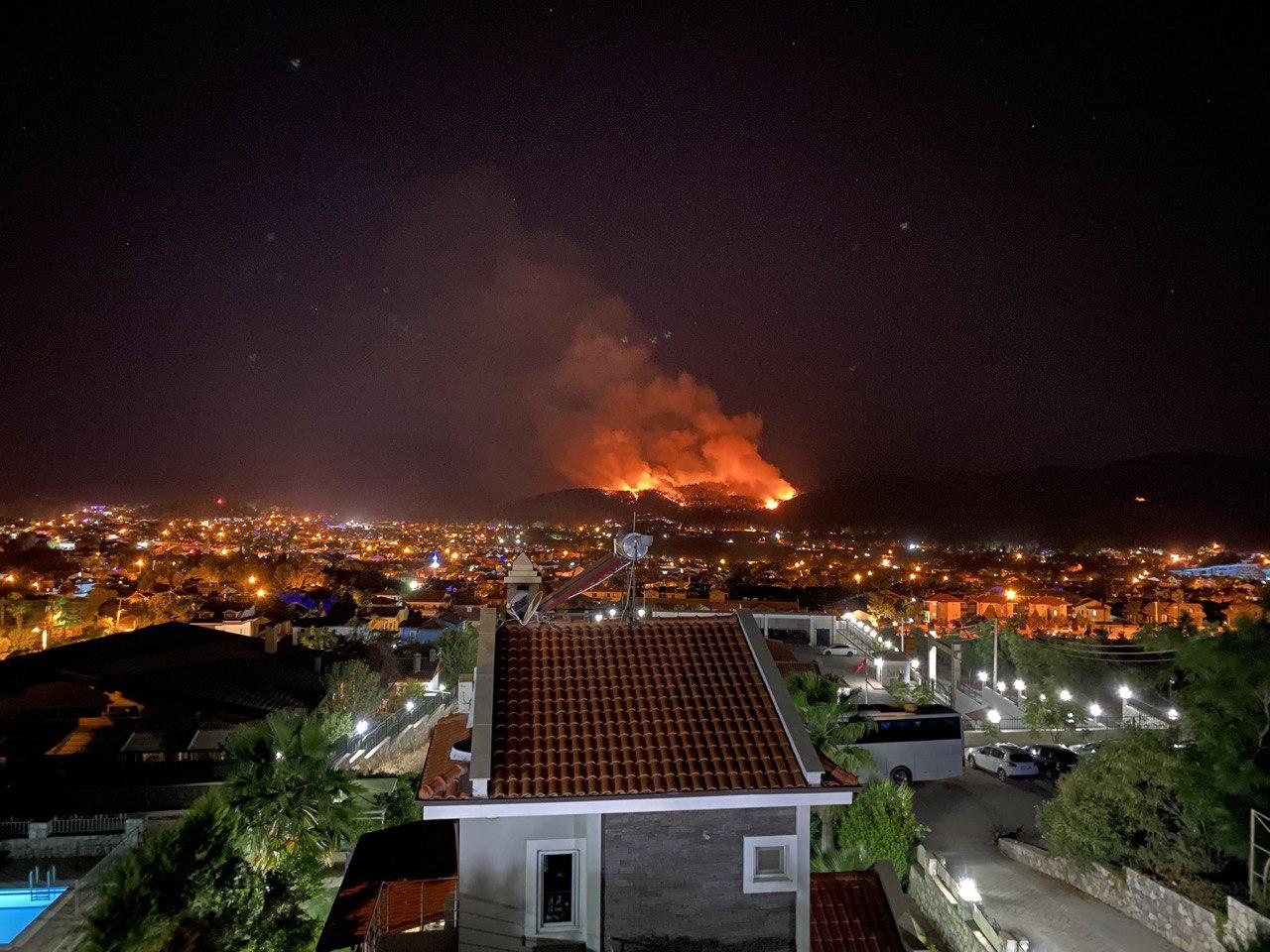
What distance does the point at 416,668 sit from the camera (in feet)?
113

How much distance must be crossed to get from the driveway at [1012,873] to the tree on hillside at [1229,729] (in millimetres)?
2499

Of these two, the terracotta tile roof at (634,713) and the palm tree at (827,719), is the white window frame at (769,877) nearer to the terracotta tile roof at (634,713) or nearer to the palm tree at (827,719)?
the terracotta tile roof at (634,713)

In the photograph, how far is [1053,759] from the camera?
873 inches

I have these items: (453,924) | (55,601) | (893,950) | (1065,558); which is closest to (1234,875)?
(893,950)

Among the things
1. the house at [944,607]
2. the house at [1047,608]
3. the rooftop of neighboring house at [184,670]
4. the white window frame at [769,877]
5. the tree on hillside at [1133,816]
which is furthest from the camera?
the house at [944,607]

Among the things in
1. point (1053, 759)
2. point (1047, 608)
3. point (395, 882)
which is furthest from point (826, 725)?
point (1047, 608)

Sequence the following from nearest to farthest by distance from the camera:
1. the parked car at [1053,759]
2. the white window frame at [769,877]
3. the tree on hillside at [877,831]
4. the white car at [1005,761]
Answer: the white window frame at [769,877], the tree on hillside at [877,831], the white car at [1005,761], the parked car at [1053,759]

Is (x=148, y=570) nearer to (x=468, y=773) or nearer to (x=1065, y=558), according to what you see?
(x=468, y=773)

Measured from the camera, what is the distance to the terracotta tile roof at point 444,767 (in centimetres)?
799

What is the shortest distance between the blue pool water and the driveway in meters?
17.7

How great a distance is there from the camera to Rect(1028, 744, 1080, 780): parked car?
21.9 metres

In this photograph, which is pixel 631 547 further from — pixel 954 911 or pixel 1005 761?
pixel 1005 761

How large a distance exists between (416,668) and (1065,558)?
124 m

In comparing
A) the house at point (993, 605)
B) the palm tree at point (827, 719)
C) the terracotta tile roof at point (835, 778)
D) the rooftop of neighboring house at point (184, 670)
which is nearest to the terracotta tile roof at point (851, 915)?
the terracotta tile roof at point (835, 778)
